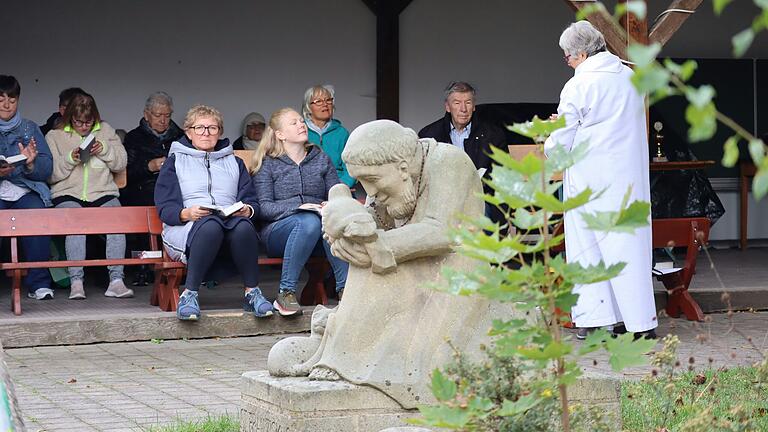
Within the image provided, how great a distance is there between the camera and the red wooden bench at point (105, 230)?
8945 millimetres

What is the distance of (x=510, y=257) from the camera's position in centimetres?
281

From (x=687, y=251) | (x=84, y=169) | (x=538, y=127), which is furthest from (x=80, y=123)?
(x=538, y=127)

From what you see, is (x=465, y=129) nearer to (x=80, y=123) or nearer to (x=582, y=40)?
(x=582, y=40)

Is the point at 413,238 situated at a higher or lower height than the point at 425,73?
lower

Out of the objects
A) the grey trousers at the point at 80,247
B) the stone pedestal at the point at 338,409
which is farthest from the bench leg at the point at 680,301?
the stone pedestal at the point at 338,409

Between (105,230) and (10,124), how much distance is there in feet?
3.61

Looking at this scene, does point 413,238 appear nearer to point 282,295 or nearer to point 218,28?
point 282,295

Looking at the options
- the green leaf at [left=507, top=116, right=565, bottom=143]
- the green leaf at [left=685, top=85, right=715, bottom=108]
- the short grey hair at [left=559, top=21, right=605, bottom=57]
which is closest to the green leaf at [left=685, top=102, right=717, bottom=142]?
the green leaf at [left=685, top=85, right=715, bottom=108]

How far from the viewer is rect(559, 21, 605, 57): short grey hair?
776cm

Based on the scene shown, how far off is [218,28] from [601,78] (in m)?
6.33

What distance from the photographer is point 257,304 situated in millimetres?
8703

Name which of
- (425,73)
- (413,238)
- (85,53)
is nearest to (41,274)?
(85,53)

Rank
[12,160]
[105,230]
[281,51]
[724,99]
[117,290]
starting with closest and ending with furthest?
[105,230] → [12,160] → [117,290] → [281,51] → [724,99]

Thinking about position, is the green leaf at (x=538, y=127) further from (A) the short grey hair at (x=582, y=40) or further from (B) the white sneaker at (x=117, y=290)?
(B) the white sneaker at (x=117, y=290)
